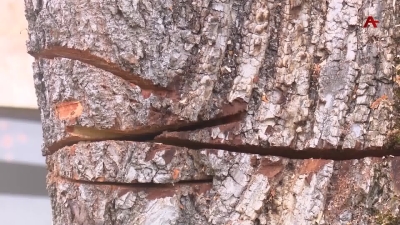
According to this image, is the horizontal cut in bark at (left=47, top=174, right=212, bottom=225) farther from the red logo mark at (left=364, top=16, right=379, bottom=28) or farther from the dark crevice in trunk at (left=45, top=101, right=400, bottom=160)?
the red logo mark at (left=364, top=16, right=379, bottom=28)

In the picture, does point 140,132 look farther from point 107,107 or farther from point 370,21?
point 370,21

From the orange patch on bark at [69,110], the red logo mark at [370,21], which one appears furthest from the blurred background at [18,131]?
the red logo mark at [370,21]

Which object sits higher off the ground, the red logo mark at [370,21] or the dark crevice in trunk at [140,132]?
the red logo mark at [370,21]

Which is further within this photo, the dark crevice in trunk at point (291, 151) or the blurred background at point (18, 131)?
the blurred background at point (18, 131)

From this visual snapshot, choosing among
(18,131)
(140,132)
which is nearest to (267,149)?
(140,132)

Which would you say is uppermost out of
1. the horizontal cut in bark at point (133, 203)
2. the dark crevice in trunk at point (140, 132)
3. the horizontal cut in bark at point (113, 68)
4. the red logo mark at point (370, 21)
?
the red logo mark at point (370, 21)

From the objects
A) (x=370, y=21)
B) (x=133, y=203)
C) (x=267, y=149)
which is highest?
(x=370, y=21)

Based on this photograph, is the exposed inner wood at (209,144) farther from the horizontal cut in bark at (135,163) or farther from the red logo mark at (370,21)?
the red logo mark at (370,21)
